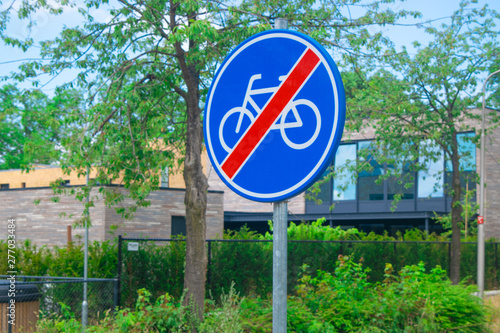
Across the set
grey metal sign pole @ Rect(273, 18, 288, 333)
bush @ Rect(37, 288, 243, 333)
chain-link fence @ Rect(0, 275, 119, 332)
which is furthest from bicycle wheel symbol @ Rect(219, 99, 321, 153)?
chain-link fence @ Rect(0, 275, 119, 332)

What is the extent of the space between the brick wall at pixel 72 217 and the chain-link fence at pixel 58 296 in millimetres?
8937

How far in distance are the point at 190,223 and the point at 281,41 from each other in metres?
7.32

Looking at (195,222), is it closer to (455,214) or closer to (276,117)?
(276,117)

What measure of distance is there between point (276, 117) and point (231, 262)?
11.5m

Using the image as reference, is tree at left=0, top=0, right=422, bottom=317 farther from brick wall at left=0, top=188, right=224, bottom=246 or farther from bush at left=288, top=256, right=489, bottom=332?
brick wall at left=0, top=188, right=224, bottom=246

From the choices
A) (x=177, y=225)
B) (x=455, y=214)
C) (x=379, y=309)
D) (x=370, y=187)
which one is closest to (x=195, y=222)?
(x=379, y=309)

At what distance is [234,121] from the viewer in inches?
101

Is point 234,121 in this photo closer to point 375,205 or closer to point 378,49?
point 378,49

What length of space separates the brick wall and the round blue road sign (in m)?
19.3

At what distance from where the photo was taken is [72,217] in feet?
70.9

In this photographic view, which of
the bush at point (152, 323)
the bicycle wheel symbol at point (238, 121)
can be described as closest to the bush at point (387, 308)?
the bush at point (152, 323)

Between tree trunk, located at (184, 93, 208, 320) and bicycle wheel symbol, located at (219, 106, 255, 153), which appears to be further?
tree trunk, located at (184, 93, 208, 320)

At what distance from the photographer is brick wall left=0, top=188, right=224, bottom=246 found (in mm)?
21578

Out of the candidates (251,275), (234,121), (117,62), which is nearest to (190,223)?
(117,62)
